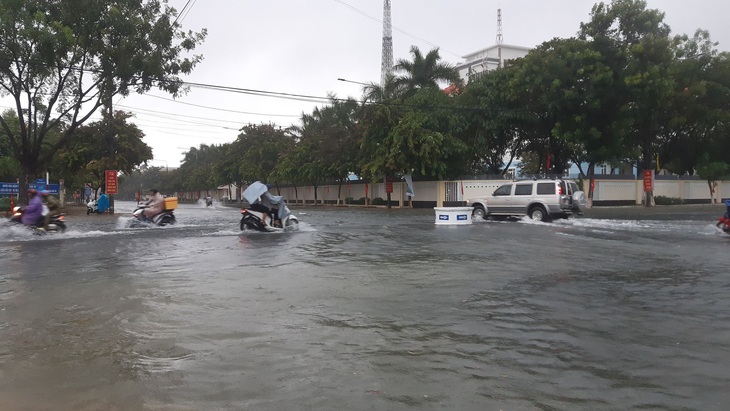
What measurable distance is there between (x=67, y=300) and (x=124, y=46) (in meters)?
18.9

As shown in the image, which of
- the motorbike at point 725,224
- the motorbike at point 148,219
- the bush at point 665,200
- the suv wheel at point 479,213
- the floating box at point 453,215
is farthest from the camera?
the bush at point 665,200

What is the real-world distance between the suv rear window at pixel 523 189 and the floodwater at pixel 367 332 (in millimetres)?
10864

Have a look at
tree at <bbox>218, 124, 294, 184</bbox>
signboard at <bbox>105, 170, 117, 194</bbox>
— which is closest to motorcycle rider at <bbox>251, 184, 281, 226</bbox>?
signboard at <bbox>105, 170, 117, 194</bbox>

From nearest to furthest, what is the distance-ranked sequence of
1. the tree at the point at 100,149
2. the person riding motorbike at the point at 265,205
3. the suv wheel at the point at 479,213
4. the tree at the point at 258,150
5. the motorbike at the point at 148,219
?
the person riding motorbike at the point at 265,205 → the motorbike at the point at 148,219 → the suv wheel at the point at 479,213 → the tree at the point at 100,149 → the tree at the point at 258,150

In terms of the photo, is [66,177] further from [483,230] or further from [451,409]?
[451,409]

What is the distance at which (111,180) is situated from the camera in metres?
32.5

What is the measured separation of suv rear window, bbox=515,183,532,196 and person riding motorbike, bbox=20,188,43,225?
17.6 meters

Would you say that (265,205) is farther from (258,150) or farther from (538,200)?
(258,150)

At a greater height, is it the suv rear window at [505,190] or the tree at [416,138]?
the tree at [416,138]

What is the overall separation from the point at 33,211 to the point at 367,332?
15.4 m

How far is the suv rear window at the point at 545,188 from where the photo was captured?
69.6 ft

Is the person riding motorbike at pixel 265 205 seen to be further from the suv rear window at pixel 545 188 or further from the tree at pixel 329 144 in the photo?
the tree at pixel 329 144

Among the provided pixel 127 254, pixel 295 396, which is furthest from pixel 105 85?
pixel 295 396

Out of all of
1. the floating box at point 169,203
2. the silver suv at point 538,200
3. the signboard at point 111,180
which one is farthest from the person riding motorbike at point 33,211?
the silver suv at point 538,200
